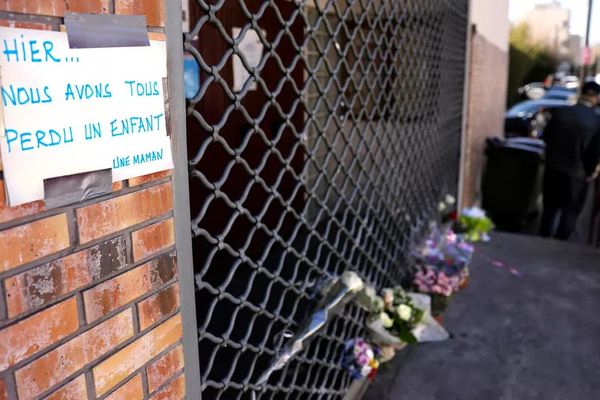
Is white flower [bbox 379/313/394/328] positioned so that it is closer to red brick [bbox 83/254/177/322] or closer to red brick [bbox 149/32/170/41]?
red brick [bbox 83/254/177/322]

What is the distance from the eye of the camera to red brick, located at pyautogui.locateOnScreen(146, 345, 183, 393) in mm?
1610

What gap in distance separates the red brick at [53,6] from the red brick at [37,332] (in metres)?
0.61

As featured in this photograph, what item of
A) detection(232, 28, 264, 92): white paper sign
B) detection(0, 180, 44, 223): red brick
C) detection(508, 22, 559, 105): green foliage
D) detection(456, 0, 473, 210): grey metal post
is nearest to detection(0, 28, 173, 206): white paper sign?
detection(0, 180, 44, 223): red brick

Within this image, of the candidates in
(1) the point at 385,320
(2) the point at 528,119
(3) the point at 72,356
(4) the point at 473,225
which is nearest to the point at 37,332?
(3) the point at 72,356

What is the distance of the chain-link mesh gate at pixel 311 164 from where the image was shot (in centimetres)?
234

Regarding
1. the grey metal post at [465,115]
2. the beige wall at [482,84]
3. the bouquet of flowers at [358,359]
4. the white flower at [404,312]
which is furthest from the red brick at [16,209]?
the beige wall at [482,84]

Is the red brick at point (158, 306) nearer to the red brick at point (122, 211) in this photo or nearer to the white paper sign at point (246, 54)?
the red brick at point (122, 211)

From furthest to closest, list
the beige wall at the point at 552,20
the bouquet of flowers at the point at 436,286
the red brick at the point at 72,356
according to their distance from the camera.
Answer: the beige wall at the point at 552,20
the bouquet of flowers at the point at 436,286
the red brick at the point at 72,356

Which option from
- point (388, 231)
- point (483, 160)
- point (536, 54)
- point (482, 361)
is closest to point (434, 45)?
point (388, 231)

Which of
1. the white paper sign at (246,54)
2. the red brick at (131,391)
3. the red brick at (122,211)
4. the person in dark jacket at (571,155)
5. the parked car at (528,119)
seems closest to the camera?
the red brick at (122,211)

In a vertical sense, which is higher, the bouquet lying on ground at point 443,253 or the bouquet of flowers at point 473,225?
the bouquet lying on ground at point 443,253

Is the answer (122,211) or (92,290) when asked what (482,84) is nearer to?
(122,211)

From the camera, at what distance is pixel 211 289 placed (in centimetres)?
191

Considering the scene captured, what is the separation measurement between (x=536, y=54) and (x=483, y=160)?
30.8 metres
